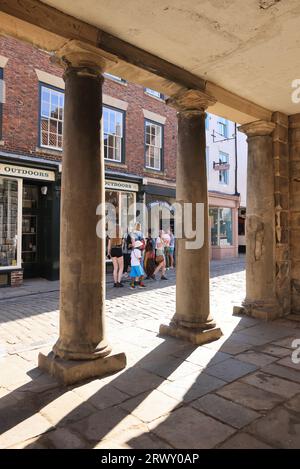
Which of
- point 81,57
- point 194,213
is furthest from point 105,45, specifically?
point 194,213

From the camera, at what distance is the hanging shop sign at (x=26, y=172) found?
401 inches

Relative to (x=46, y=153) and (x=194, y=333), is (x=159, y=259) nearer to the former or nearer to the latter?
(x=46, y=153)

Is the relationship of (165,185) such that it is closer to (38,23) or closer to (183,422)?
(38,23)

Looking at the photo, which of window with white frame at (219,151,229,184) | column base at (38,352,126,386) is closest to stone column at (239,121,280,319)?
column base at (38,352,126,386)

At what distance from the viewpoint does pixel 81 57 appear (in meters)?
3.71

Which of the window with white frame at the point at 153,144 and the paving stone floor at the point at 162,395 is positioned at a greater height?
the window with white frame at the point at 153,144

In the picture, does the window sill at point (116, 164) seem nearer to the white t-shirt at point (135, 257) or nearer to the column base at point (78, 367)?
the white t-shirt at point (135, 257)

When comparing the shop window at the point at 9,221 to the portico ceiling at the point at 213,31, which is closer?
the portico ceiling at the point at 213,31

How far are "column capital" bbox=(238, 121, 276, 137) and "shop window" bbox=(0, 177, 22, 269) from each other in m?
7.02

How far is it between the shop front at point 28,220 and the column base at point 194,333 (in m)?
6.71

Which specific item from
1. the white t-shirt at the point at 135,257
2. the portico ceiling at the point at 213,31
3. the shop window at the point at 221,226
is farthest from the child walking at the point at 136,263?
the shop window at the point at 221,226

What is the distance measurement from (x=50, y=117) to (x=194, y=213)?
322 inches

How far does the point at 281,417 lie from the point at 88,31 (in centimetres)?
392

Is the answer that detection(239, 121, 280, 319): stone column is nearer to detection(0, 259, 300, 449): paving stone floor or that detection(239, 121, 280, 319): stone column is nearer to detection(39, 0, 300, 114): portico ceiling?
detection(0, 259, 300, 449): paving stone floor
